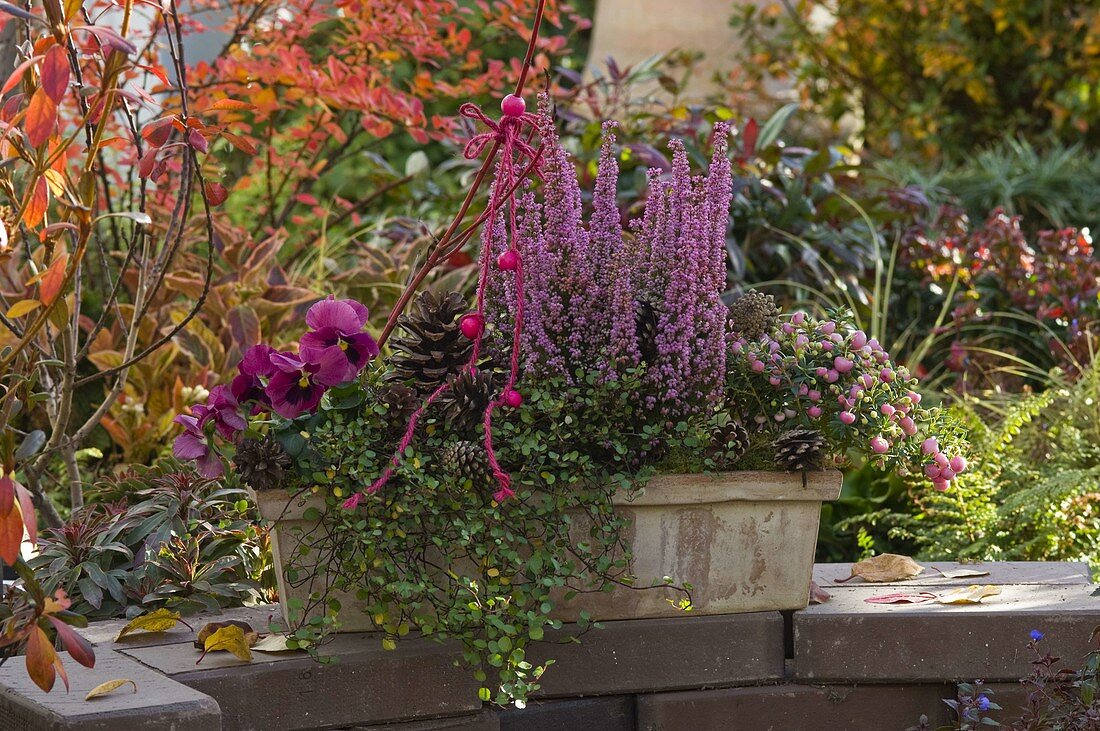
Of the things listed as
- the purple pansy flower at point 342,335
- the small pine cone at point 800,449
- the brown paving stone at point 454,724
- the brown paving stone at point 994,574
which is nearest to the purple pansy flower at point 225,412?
the purple pansy flower at point 342,335

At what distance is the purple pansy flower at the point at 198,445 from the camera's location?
1.86 meters

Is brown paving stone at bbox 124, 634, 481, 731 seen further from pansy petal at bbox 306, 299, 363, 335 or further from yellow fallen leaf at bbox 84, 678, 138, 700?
pansy petal at bbox 306, 299, 363, 335

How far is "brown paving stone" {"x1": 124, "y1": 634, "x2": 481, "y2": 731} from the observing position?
1750mm

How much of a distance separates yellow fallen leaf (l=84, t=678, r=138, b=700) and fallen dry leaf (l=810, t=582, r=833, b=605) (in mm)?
1161

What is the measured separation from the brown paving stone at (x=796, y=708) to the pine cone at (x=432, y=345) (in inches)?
26.0

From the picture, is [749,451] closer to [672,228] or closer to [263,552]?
[672,228]

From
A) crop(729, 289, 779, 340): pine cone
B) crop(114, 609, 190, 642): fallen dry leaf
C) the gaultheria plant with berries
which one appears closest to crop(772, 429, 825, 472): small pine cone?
the gaultheria plant with berries

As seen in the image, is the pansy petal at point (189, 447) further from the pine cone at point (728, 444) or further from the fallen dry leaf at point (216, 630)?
the pine cone at point (728, 444)

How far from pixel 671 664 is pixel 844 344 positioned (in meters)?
0.63

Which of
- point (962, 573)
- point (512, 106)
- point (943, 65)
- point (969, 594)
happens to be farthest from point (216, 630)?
point (943, 65)

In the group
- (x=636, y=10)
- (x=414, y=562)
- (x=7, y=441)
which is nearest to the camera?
(x=7, y=441)

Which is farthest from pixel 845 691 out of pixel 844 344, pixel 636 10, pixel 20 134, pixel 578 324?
pixel 636 10

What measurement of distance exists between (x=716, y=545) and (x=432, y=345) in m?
0.58

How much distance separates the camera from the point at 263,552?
2318 millimetres
